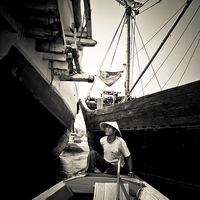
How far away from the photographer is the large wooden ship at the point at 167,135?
2.67 meters

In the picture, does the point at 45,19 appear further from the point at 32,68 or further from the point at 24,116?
the point at 24,116

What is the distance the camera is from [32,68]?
12.6 ft

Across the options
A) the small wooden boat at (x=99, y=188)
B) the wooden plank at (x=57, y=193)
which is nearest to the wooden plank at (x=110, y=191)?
the small wooden boat at (x=99, y=188)

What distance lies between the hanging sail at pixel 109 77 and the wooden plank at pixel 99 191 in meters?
11.0

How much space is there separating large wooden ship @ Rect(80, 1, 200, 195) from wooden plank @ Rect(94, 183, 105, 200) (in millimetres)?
1887

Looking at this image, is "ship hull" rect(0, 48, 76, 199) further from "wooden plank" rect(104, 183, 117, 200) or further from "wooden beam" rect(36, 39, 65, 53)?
"wooden plank" rect(104, 183, 117, 200)

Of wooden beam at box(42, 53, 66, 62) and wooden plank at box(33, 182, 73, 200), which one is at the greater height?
wooden beam at box(42, 53, 66, 62)

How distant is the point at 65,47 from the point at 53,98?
2262mm

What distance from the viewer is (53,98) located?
17.5 ft

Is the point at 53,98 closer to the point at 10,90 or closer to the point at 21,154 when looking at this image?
the point at 10,90

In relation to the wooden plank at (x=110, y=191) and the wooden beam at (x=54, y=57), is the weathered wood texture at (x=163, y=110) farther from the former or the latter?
the wooden beam at (x=54, y=57)

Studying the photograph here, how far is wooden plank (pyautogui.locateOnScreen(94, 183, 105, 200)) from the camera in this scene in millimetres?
1938

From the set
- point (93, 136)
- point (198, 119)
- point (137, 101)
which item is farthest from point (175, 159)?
point (93, 136)

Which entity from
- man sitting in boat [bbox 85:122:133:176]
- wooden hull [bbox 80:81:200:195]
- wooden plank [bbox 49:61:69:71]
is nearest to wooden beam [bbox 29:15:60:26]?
wooden plank [bbox 49:61:69:71]
